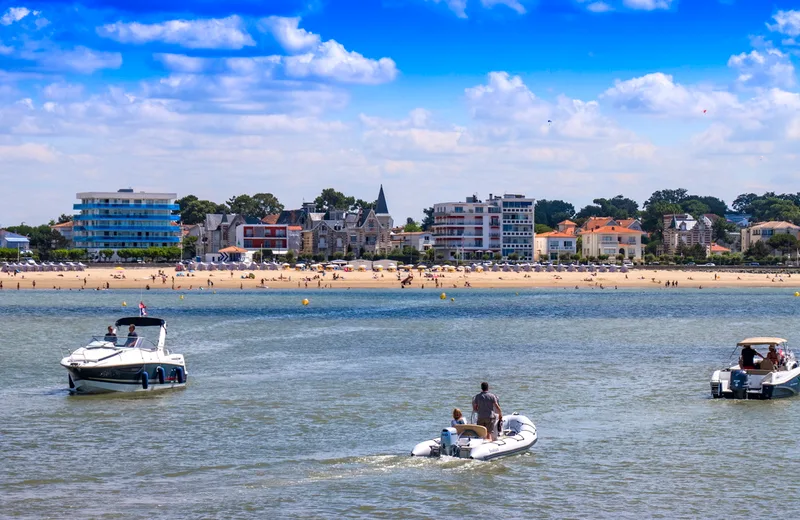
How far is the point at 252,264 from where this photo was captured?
155m

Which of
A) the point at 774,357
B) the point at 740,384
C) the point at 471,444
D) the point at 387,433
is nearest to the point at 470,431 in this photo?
the point at 471,444

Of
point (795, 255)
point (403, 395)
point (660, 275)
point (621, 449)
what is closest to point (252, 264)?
point (660, 275)

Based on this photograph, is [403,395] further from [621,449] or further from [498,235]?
[498,235]

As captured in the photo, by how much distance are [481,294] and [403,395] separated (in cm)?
8309

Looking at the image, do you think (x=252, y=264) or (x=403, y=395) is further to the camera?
(x=252, y=264)

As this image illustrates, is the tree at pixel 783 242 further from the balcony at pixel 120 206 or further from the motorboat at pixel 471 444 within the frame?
the motorboat at pixel 471 444

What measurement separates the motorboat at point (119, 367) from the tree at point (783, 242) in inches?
6562

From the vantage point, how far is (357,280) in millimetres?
138000

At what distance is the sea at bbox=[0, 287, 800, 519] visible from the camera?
20.8 metres

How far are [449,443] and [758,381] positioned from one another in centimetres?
1406

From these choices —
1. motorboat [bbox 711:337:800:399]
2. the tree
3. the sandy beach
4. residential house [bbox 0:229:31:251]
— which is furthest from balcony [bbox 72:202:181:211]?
motorboat [bbox 711:337:800:399]

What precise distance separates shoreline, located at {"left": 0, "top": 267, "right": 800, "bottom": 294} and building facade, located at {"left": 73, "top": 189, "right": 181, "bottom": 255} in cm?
3665

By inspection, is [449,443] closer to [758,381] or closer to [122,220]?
[758,381]

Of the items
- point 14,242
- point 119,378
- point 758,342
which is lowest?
point 119,378
